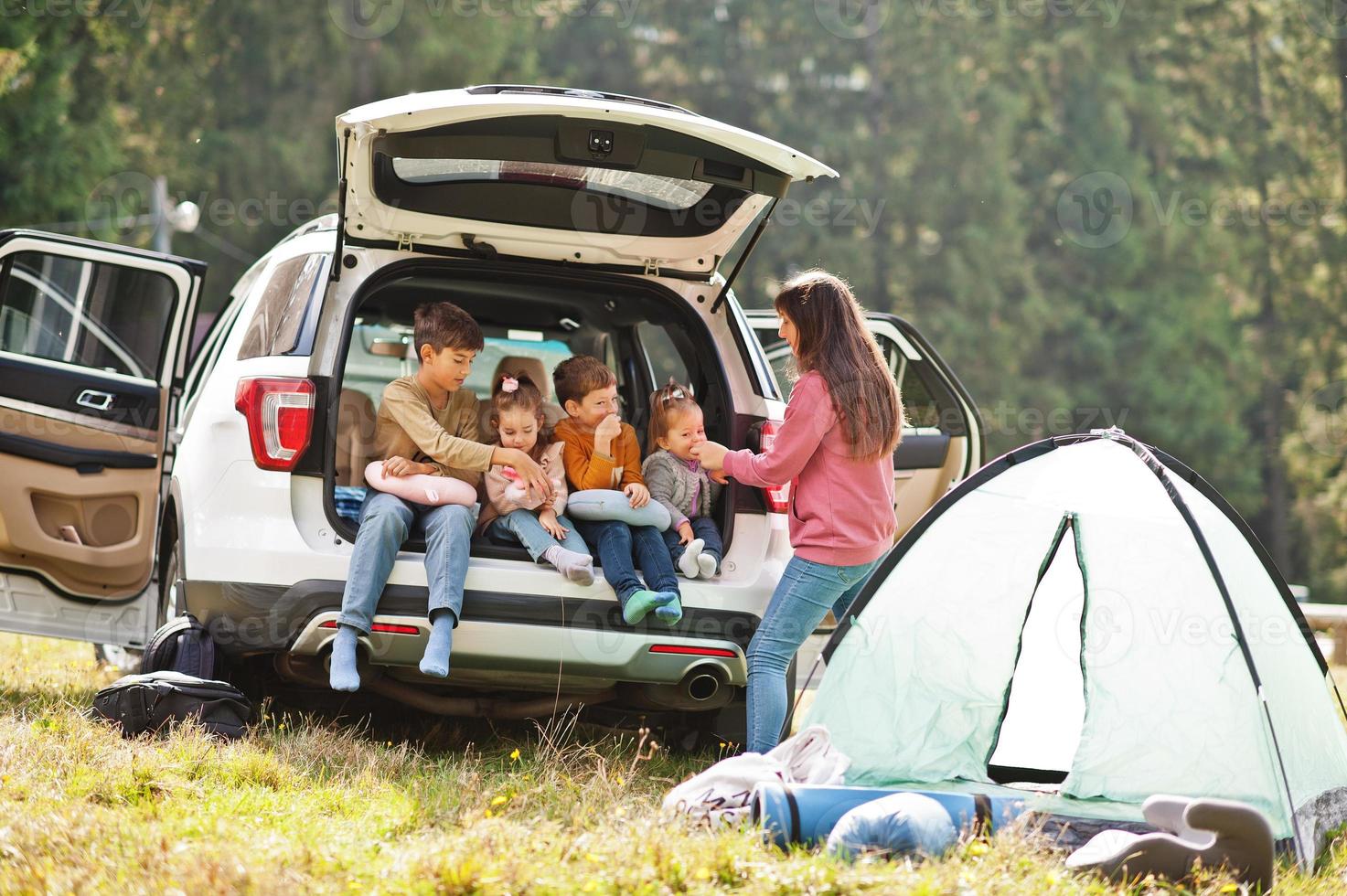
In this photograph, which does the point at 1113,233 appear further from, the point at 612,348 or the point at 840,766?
the point at 840,766

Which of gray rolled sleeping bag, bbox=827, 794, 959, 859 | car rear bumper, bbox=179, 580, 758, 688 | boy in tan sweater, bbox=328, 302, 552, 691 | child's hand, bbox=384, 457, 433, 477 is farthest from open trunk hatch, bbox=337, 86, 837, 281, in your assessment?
gray rolled sleeping bag, bbox=827, 794, 959, 859

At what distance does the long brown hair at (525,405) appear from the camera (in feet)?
16.6

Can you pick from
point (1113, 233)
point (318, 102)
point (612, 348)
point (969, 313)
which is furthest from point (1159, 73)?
point (612, 348)

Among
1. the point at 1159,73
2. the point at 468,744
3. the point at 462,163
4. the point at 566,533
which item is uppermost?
the point at 1159,73

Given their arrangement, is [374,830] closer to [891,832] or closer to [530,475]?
[891,832]

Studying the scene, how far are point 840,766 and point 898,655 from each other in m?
0.56

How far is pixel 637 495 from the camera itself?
4.91 meters

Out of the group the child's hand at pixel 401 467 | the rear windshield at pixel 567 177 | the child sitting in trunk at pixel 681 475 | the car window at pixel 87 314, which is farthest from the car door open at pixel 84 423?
the child sitting in trunk at pixel 681 475

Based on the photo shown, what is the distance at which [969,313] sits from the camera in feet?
89.3

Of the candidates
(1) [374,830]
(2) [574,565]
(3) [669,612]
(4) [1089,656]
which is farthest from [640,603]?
(4) [1089,656]

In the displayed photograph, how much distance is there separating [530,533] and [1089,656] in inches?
73.0

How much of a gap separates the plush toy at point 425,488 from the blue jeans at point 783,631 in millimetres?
1073

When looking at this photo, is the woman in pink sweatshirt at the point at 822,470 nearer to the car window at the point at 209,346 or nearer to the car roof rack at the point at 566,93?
the car roof rack at the point at 566,93

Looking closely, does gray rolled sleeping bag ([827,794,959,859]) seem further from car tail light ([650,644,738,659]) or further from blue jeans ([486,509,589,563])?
blue jeans ([486,509,589,563])
